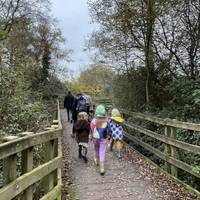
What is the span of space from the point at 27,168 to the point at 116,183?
178 inches

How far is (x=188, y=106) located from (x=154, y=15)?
4833mm

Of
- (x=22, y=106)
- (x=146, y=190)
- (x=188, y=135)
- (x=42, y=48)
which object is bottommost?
(x=146, y=190)

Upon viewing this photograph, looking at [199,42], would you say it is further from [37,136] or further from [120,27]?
[37,136]

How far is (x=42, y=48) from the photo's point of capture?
44781mm

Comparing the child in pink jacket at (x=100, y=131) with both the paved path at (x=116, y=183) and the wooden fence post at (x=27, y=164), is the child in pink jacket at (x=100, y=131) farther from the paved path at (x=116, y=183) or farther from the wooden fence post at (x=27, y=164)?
the wooden fence post at (x=27, y=164)

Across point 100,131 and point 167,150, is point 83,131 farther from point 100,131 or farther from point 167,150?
point 167,150

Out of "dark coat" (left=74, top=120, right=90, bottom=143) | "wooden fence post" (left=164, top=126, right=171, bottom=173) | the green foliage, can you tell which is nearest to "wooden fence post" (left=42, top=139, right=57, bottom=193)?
"wooden fence post" (left=164, top=126, right=171, bottom=173)

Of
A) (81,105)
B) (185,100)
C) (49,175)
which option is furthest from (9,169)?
(81,105)

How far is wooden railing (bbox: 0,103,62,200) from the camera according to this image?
Answer: 425 cm

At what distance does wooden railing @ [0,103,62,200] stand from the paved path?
72.0 inches

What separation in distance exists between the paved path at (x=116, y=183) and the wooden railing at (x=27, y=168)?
1.83 metres

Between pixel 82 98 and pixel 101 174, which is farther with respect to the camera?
pixel 82 98

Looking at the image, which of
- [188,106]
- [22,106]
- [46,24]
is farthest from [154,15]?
[46,24]

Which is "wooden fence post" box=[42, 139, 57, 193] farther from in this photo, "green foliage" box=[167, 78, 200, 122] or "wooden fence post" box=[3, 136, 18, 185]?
"green foliage" box=[167, 78, 200, 122]
